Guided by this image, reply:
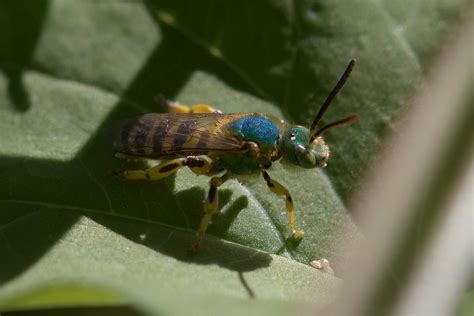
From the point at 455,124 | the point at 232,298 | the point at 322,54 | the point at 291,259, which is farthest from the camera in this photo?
the point at 322,54

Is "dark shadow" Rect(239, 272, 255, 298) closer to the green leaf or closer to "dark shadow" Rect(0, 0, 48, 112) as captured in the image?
the green leaf

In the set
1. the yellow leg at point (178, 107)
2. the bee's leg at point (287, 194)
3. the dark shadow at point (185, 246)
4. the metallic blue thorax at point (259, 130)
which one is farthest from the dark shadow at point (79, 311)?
the yellow leg at point (178, 107)

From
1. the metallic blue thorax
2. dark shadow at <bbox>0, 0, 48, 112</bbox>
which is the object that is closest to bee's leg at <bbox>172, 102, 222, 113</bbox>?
the metallic blue thorax

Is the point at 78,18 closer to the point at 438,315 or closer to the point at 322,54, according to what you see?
the point at 322,54

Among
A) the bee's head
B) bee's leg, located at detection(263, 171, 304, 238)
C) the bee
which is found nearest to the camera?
bee's leg, located at detection(263, 171, 304, 238)

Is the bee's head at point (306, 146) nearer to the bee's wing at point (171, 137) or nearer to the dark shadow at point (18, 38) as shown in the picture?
the bee's wing at point (171, 137)

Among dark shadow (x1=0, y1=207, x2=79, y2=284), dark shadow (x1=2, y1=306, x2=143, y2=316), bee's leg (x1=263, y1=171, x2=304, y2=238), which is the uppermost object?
bee's leg (x1=263, y1=171, x2=304, y2=238)

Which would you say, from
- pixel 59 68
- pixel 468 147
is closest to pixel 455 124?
pixel 468 147
